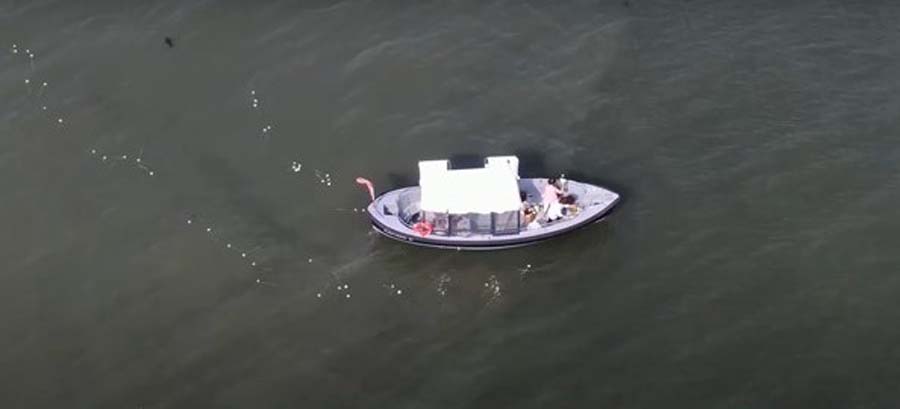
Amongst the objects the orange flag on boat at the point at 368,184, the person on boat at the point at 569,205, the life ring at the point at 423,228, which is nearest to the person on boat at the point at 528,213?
the person on boat at the point at 569,205

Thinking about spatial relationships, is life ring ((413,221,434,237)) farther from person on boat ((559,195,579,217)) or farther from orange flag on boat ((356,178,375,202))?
person on boat ((559,195,579,217))

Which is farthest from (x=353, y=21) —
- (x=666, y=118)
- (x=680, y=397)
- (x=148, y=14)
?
(x=680, y=397)

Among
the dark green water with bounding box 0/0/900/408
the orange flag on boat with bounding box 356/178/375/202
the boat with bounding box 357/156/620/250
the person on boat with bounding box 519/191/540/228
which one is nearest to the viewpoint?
the dark green water with bounding box 0/0/900/408

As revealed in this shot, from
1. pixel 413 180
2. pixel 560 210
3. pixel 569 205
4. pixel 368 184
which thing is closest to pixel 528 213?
pixel 560 210

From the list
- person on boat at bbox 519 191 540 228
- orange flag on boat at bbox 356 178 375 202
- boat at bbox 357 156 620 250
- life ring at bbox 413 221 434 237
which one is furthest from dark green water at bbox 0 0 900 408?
person on boat at bbox 519 191 540 228

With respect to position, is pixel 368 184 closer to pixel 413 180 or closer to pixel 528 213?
pixel 413 180
